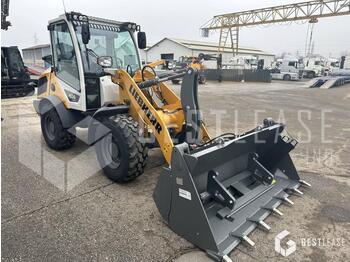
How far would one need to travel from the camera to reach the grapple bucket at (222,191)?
101 inches

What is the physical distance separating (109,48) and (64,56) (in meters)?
0.83

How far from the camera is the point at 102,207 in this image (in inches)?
131

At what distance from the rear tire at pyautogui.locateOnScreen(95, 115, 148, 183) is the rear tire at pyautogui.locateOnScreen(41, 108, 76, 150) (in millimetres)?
1396

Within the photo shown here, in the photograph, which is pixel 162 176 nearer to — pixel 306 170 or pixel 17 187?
pixel 17 187

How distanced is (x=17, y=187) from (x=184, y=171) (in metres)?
2.59

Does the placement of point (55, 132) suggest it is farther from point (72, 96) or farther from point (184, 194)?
point (184, 194)

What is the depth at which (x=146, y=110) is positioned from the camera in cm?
378

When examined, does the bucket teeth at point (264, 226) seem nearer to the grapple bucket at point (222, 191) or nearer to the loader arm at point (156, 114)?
the grapple bucket at point (222, 191)

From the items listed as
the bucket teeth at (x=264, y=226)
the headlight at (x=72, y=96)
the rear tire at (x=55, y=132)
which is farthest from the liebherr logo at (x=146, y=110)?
the rear tire at (x=55, y=132)

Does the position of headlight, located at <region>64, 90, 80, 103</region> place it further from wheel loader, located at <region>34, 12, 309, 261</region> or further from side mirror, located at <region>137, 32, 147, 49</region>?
side mirror, located at <region>137, 32, 147, 49</region>

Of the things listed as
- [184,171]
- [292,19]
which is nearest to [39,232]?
[184,171]

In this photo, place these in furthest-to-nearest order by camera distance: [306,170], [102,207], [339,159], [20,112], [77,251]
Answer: [20,112] < [339,159] < [306,170] < [102,207] < [77,251]

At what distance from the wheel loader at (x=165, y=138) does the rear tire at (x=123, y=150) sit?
13 mm
